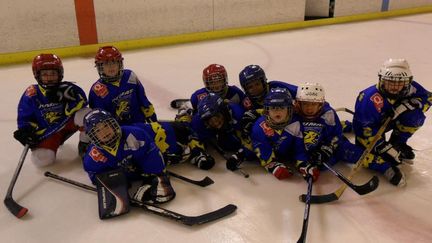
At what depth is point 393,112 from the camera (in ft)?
7.67

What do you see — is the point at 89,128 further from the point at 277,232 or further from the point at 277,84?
the point at 277,84

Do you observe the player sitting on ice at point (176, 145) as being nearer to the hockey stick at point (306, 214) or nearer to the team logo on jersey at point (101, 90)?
the team logo on jersey at point (101, 90)

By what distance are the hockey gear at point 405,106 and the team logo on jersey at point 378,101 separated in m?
0.07

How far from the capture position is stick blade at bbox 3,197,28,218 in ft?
6.61

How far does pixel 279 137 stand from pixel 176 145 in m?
0.60

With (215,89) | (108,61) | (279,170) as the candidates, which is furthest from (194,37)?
(279,170)

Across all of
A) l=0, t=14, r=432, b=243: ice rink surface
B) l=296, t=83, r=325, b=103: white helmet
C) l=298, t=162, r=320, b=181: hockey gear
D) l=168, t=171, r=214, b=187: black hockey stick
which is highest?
l=296, t=83, r=325, b=103: white helmet

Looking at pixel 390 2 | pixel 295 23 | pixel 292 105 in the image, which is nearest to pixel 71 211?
pixel 292 105

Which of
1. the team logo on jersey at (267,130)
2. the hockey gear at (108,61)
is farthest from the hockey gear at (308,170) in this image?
the hockey gear at (108,61)

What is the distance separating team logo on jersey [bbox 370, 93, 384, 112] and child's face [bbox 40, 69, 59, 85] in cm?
175

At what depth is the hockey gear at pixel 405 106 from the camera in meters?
2.31

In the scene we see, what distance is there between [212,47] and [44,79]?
3.09 m

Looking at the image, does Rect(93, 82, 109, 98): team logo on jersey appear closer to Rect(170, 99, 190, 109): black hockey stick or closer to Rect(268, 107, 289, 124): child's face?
Rect(170, 99, 190, 109): black hockey stick

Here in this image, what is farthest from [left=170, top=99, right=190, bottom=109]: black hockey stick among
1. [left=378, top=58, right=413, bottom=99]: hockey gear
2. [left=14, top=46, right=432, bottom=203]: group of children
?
[left=378, top=58, right=413, bottom=99]: hockey gear
